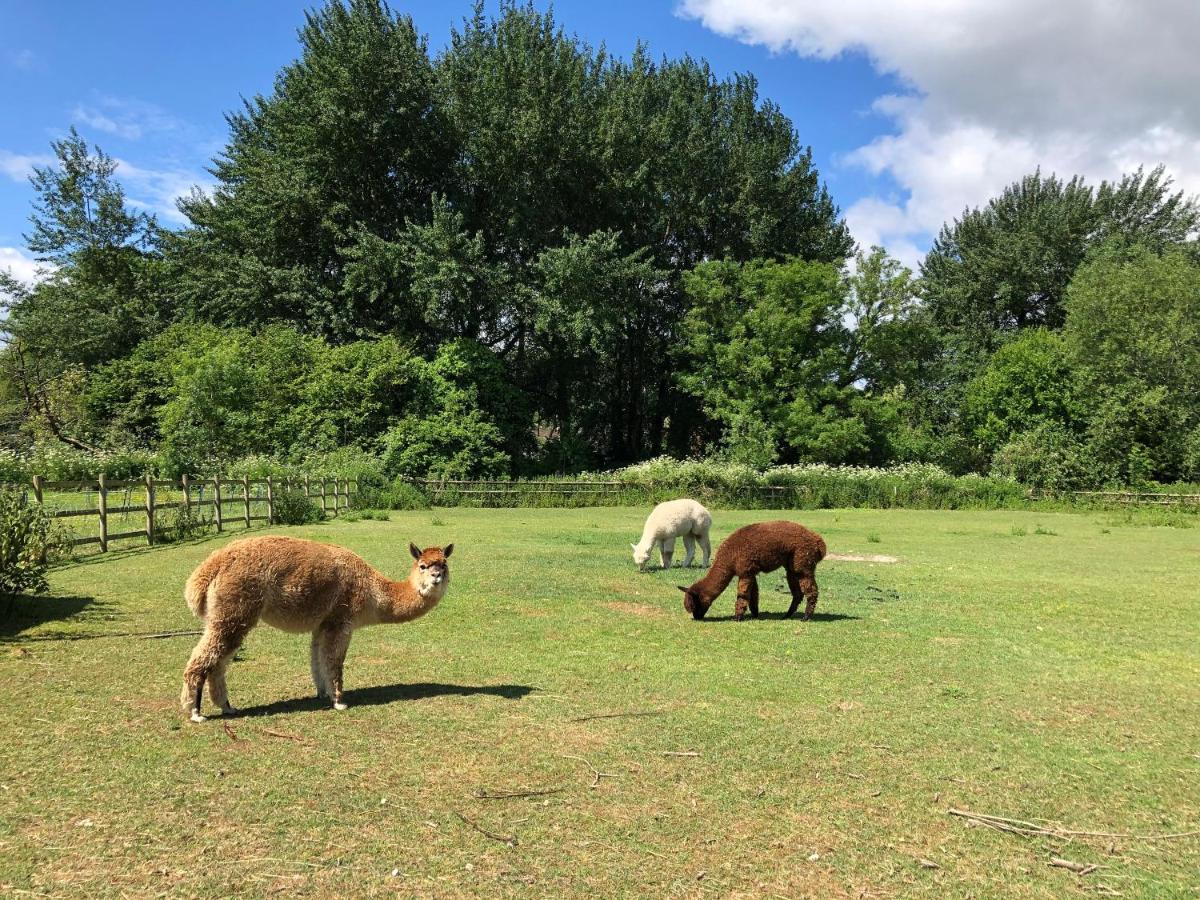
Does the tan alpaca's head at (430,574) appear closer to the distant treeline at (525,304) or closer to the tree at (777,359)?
the distant treeline at (525,304)

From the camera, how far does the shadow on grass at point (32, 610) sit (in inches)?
350

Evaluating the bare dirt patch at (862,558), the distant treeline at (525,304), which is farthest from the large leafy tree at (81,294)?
the bare dirt patch at (862,558)

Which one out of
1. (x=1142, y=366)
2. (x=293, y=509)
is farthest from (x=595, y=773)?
(x=1142, y=366)

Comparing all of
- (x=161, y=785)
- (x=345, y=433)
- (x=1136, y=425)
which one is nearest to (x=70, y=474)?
(x=345, y=433)

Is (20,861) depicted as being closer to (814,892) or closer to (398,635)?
(814,892)

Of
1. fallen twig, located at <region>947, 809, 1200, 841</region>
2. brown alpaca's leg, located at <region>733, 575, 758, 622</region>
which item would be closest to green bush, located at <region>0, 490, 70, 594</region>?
brown alpaca's leg, located at <region>733, 575, 758, 622</region>

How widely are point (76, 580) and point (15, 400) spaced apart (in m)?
44.8

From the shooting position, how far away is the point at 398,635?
9.31 m

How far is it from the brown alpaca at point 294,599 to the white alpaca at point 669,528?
836cm

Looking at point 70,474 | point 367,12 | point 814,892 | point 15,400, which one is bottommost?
point 814,892

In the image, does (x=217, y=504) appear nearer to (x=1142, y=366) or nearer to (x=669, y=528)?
(x=669, y=528)

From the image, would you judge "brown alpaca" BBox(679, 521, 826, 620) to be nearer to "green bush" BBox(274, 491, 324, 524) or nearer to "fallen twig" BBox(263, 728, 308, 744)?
"fallen twig" BBox(263, 728, 308, 744)

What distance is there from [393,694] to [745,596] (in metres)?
5.18

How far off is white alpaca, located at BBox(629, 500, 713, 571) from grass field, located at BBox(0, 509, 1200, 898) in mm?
3622
